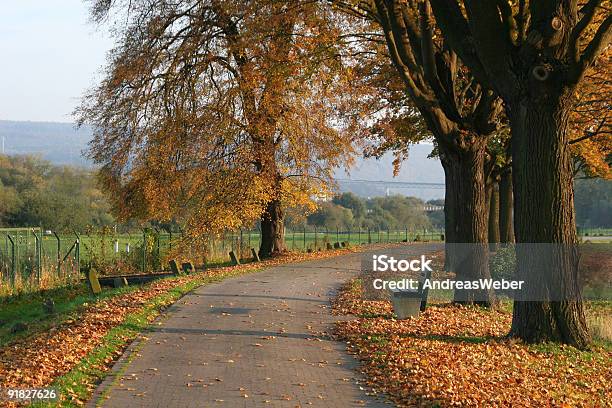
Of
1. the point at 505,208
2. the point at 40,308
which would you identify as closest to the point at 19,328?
the point at 40,308

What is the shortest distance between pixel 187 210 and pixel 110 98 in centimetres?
579

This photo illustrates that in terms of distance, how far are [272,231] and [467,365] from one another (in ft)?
83.3

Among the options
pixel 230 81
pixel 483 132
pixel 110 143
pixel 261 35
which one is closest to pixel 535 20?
pixel 483 132

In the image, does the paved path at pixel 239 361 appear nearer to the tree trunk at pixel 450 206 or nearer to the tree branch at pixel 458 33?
the tree trunk at pixel 450 206

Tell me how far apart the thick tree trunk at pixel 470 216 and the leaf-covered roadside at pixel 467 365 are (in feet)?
7.92

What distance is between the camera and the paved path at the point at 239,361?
9.65 metres

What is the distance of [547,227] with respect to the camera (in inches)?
544

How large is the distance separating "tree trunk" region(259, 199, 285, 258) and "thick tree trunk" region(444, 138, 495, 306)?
58.1 ft

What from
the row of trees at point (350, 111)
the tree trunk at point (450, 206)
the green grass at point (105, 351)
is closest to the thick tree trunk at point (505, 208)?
the row of trees at point (350, 111)

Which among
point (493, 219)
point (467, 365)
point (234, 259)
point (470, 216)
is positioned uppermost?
point (493, 219)

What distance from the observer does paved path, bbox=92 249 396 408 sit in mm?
9648

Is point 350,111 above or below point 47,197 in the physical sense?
above

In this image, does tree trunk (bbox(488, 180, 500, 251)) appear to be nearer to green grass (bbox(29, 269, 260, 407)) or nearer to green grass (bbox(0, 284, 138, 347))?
green grass (bbox(0, 284, 138, 347))

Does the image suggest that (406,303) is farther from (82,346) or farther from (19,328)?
(19,328)
